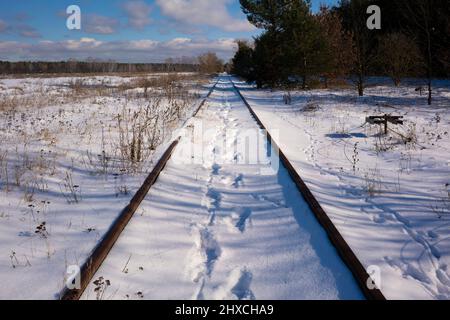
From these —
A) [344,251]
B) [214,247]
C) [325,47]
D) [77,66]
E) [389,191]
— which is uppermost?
[77,66]

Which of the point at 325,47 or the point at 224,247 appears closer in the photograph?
the point at 224,247

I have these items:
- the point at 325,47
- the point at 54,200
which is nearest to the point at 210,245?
the point at 54,200

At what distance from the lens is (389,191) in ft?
17.0

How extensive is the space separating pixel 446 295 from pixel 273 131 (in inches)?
300

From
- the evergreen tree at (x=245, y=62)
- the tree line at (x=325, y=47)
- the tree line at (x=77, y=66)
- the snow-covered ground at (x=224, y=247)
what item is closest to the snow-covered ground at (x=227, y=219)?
the snow-covered ground at (x=224, y=247)

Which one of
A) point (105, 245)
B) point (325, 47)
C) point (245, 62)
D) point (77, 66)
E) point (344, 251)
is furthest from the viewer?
point (77, 66)

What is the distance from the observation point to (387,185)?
18.0 feet

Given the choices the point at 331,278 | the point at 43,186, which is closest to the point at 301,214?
the point at 331,278

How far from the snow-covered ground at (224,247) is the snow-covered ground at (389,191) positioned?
408mm

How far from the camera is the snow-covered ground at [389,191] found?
3.21 m

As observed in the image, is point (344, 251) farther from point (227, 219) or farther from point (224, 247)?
point (227, 219)

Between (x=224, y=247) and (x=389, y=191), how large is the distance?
2.77 metres

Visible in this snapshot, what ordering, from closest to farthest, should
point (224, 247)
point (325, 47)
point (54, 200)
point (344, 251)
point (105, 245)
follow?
point (344, 251) → point (105, 245) → point (224, 247) → point (54, 200) → point (325, 47)
